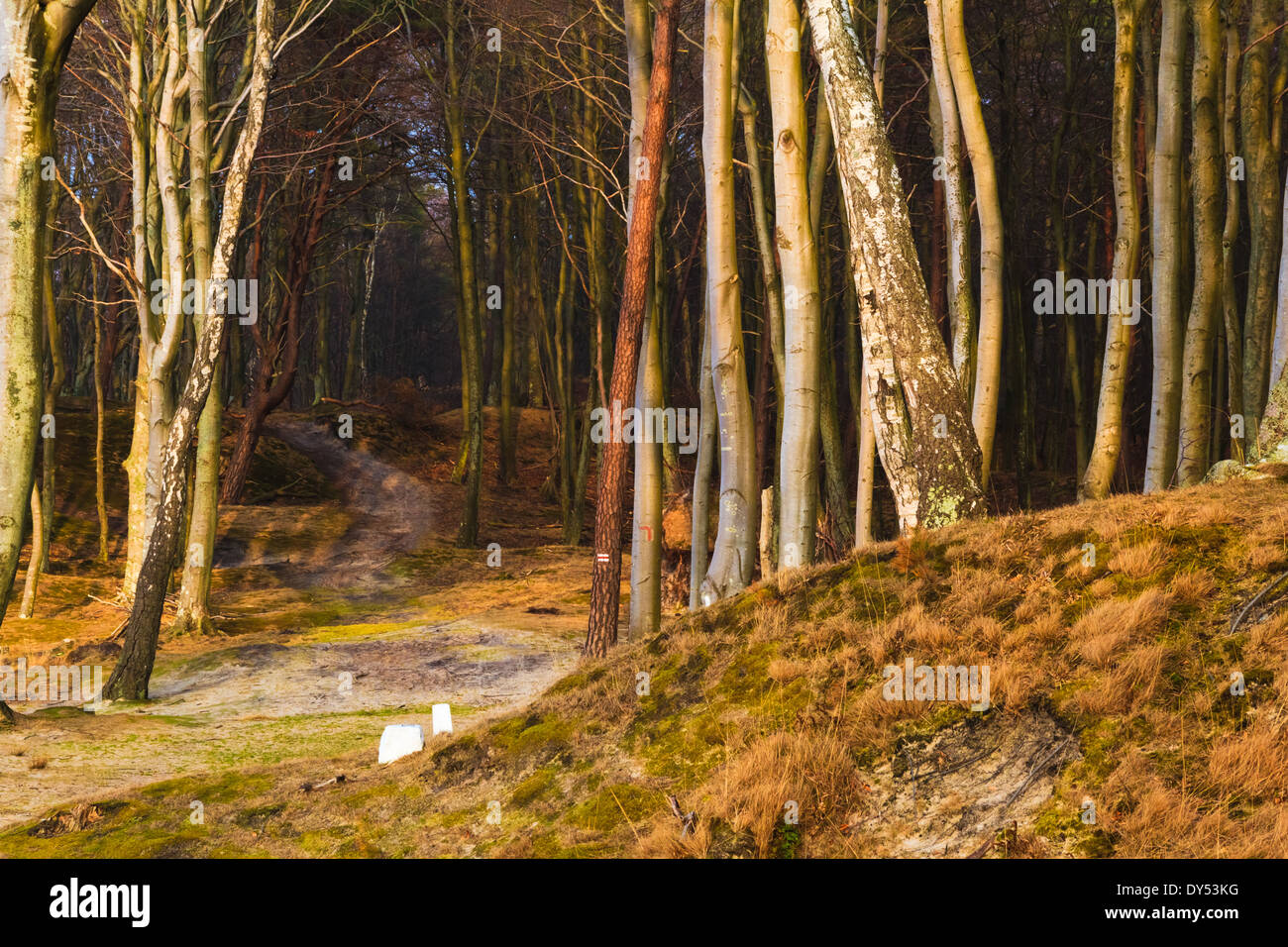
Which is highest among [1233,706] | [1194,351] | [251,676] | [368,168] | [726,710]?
[368,168]

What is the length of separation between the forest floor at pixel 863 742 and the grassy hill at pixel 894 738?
15 mm

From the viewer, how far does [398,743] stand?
7.03m

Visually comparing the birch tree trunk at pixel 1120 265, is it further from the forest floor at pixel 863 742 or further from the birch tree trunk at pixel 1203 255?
the forest floor at pixel 863 742

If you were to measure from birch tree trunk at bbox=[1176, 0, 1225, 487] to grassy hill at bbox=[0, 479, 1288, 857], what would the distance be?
142 inches

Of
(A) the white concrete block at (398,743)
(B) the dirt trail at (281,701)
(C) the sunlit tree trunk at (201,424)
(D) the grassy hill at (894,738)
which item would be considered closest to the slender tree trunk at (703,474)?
(B) the dirt trail at (281,701)

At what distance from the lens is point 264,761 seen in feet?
28.5

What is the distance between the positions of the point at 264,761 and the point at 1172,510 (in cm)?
717

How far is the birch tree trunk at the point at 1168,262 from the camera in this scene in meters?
10.0

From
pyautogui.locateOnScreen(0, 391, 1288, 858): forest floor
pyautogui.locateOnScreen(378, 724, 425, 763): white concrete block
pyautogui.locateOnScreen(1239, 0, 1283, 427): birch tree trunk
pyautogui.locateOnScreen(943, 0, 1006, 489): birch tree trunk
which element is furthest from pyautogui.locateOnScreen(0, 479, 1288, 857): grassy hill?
pyautogui.locateOnScreen(1239, 0, 1283, 427): birch tree trunk

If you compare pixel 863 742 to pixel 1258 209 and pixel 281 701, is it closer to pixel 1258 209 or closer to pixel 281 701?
pixel 281 701

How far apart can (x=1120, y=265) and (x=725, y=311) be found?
158 inches
